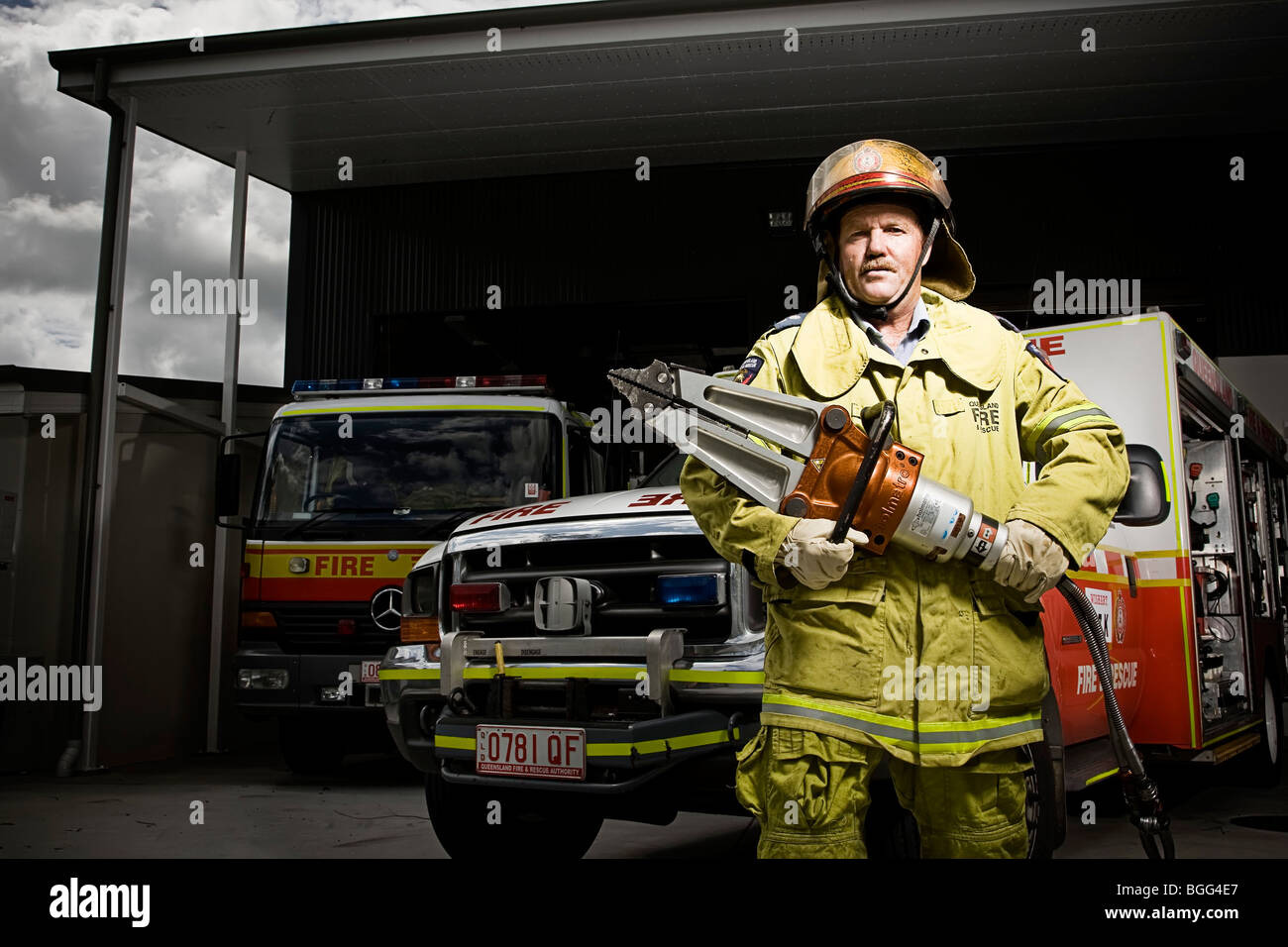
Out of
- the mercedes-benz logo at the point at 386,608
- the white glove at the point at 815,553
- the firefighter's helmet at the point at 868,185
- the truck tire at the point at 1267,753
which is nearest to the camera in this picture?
the white glove at the point at 815,553

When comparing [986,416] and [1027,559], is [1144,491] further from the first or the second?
[1027,559]

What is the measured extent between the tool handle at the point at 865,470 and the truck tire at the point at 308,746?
6.59 metres

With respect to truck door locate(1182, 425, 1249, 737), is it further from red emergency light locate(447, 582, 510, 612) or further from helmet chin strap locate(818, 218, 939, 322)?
helmet chin strap locate(818, 218, 939, 322)

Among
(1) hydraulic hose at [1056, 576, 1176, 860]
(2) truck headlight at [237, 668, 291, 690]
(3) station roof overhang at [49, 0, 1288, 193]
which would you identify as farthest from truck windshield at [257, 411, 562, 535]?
(1) hydraulic hose at [1056, 576, 1176, 860]

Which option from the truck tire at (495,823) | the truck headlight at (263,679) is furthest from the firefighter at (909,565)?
the truck headlight at (263,679)

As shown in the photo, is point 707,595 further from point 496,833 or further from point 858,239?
point 858,239

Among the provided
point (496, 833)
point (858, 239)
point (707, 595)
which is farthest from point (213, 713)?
point (858, 239)

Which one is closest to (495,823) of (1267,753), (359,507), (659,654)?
Result: (659,654)

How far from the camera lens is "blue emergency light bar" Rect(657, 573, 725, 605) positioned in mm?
3988

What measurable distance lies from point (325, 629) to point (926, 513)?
19.0ft

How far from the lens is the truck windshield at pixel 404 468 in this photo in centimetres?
715

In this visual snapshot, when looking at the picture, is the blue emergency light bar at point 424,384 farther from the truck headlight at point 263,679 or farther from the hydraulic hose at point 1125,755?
the hydraulic hose at point 1125,755

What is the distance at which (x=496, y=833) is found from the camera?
15.3 ft
